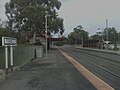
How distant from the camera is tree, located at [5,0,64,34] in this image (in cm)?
7581

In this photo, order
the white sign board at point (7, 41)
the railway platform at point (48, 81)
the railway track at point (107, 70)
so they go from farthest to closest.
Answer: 1. the white sign board at point (7, 41)
2. the railway track at point (107, 70)
3. the railway platform at point (48, 81)

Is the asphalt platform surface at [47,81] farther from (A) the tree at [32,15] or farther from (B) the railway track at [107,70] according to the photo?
(A) the tree at [32,15]

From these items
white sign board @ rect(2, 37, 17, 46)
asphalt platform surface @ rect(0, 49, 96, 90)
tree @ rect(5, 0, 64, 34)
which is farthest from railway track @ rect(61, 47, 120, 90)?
tree @ rect(5, 0, 64, 34)

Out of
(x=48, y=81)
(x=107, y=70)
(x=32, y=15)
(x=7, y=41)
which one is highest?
(x=32, y=15)

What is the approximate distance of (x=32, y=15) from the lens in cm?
7538

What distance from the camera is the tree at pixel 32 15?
75.8 m

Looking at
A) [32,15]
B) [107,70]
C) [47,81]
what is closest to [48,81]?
[47,81]

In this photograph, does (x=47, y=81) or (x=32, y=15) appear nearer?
(x=47, y=81)

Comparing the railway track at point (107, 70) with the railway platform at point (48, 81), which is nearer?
the railway platform at point (48, 81)

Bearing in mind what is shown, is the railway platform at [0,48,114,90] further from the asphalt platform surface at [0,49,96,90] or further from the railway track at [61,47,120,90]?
the railway track at [61,47,120,90]

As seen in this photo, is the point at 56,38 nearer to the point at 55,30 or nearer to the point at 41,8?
the point at 55,30

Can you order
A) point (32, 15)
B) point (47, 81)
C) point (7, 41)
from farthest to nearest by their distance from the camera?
point (32, 15) < point (7, 41) < point (47, 81)

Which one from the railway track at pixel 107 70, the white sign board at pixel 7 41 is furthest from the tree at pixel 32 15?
the white sign board at pixel 7 41

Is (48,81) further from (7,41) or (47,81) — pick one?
(7,41)
